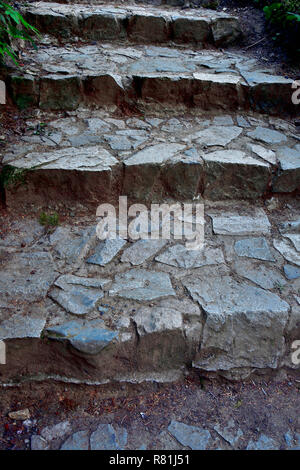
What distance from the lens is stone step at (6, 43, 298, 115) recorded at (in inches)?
119

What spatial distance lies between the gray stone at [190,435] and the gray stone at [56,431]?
47 centimetres

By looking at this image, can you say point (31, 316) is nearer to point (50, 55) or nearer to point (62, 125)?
point (62, 125)

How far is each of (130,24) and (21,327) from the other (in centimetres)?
366

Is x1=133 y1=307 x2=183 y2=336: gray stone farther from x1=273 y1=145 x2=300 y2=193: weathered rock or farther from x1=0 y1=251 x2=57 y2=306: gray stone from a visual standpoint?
x1=273 y1=145 x2=300 y2=193: weathered rock

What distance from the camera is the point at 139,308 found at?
74.6 inches

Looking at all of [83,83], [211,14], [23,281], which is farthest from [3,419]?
[211,14]

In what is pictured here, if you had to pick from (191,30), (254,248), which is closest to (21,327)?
(254,248)

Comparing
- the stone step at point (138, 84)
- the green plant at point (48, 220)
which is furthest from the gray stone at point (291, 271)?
the stone step at point (138, 84)

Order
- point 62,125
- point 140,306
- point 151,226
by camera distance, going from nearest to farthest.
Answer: point 140,306
point 151,226
point 62,125

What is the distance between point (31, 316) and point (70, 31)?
3371 millimetres

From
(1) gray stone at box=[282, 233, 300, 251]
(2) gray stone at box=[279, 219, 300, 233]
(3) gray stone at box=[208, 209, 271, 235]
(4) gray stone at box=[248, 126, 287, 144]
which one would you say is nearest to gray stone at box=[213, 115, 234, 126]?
(4) gray stone at box=[248, 126, 287, 144]

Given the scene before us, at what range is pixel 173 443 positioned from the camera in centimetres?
168

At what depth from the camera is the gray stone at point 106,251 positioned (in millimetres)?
2170
